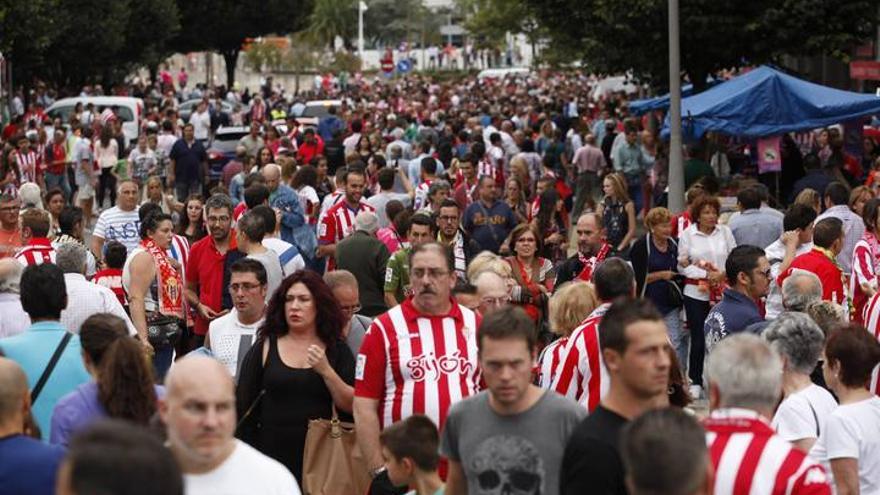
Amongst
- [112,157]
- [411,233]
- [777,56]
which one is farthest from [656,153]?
[411,233]

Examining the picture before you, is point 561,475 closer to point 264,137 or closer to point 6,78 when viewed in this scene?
point 264,137

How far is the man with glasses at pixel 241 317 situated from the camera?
977cm

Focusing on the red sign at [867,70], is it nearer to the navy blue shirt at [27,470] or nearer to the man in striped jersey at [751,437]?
the man in striped jersey at [751,437]

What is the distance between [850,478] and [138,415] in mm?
2850

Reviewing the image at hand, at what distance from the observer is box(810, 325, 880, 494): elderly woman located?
7.32m

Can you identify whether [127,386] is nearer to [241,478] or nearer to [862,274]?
[241,478]

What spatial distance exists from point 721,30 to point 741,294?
17.3m

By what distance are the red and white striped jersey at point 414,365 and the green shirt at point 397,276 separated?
4.34 m

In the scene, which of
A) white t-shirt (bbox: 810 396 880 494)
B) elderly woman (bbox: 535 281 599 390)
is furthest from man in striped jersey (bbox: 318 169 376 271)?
white t-shirt (bbox: 810 396 880 494)

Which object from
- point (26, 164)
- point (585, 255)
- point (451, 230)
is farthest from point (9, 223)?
point (26, 164)

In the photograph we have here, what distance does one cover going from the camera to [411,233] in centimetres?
1320

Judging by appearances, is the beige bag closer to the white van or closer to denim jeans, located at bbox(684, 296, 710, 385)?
denim jeans, located at bbox(684, 296, 710, 385)

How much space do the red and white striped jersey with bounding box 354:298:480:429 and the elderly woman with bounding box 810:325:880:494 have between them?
5.29 feet

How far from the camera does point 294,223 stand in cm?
1606
